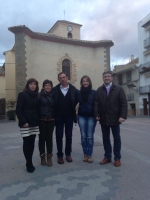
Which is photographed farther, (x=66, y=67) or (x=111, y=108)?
(x=66, y=67)

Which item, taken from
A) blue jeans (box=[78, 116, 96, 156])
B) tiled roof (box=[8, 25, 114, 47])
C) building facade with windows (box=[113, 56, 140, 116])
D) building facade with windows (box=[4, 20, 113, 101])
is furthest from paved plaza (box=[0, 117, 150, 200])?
building facade with windows (box=[113, 56, 140, 116])

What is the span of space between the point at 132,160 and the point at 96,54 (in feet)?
59.4

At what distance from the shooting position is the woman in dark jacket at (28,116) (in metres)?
3.79

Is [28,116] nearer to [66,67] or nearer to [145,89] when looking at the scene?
[66,67]

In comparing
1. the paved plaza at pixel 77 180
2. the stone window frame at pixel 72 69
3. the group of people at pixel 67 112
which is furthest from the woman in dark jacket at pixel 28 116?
the stone window frame at pixel 72 69

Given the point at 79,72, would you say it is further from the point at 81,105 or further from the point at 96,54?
the point at 81,105

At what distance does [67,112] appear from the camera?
14.3ft

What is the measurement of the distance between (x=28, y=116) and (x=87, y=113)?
1253mm

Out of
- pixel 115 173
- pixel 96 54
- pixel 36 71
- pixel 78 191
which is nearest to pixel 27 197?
pixel 78 191

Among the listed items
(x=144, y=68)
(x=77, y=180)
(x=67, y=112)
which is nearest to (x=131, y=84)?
(x=144, y=68)

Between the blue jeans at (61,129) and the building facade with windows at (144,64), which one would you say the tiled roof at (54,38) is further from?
the blue jeans at (61,129)

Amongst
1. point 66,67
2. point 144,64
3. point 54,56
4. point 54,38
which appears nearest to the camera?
point 54,38

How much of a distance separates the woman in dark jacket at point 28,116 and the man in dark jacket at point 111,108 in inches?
49.6

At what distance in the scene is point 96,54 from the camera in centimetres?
2145
